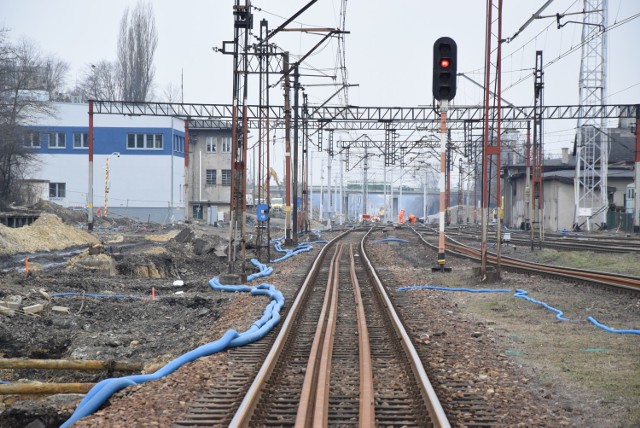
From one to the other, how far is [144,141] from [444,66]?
4998 cm

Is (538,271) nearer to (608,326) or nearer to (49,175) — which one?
(608,326)

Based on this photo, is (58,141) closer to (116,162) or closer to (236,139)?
(116,162)

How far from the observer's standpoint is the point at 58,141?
6519cm

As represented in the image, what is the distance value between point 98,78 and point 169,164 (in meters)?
45.9

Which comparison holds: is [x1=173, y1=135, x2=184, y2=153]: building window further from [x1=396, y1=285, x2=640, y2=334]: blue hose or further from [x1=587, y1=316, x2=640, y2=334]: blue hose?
[x1=587, y1=316, x2=640, y2=334]: blue hose

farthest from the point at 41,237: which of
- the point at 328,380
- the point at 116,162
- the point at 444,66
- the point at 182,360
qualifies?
the point at 116,162

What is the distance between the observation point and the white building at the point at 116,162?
64.9 meters

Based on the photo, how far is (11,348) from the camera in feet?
36.5

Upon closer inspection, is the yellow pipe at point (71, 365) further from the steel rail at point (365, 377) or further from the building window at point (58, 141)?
the building window at point (58, 141)

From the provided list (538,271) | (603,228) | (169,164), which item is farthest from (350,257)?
(169,164)

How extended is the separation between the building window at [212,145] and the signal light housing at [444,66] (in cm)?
5532

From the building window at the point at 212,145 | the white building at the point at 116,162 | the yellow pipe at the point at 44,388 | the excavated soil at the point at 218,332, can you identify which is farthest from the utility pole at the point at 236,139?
the building window at the point at 212,145

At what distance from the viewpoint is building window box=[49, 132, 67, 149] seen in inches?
2559

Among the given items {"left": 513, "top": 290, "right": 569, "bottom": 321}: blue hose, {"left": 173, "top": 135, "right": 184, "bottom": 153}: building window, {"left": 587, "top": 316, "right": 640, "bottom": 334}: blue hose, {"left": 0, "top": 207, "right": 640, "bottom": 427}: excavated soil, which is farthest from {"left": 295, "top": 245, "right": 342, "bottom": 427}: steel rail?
{"left": 173, "top": 135, "right": 184, "bottom": 153}: building window
